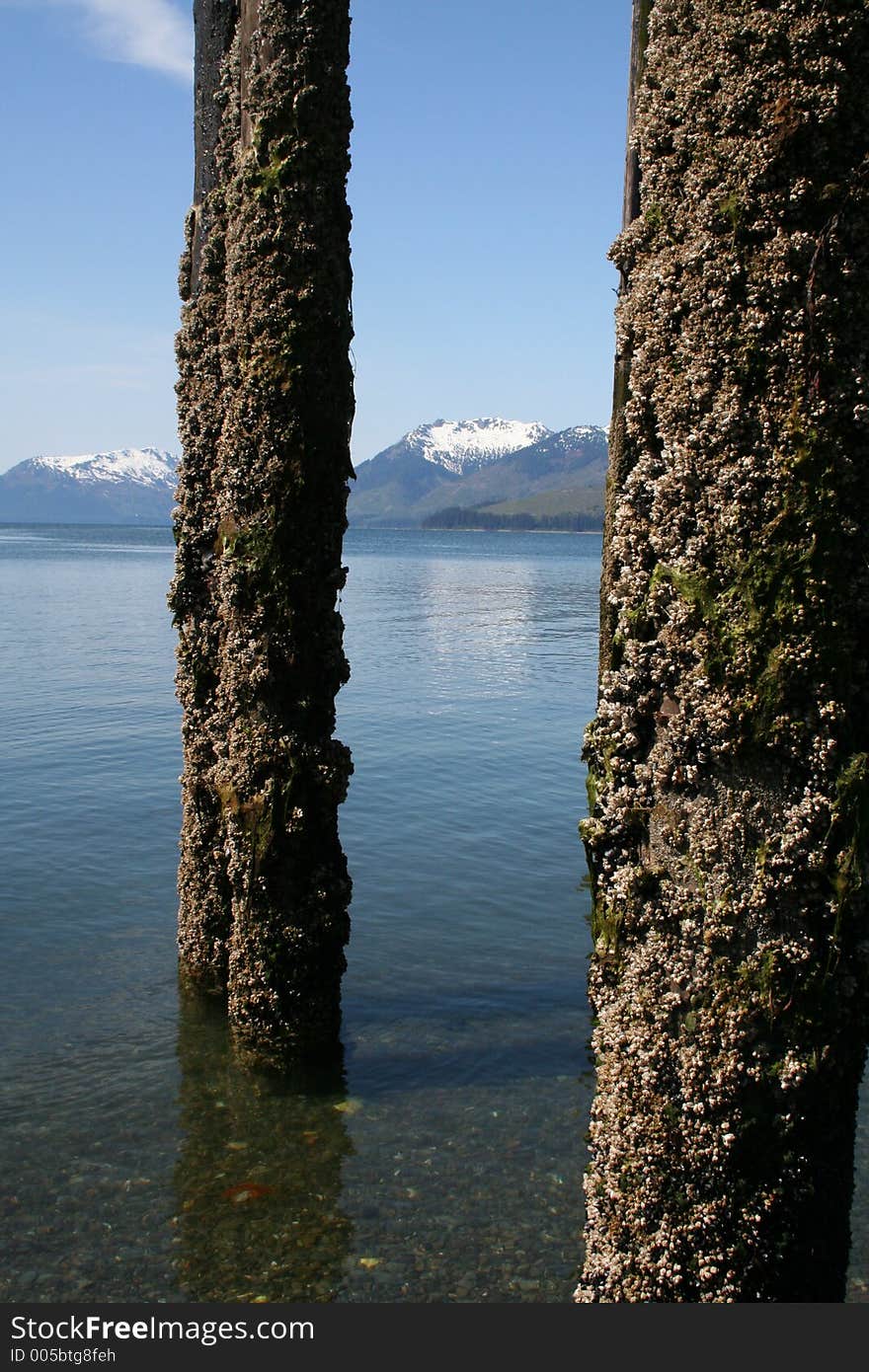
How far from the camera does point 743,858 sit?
405 cm

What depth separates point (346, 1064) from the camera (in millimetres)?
8273

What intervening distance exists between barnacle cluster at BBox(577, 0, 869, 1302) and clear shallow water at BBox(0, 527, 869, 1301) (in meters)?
2.20

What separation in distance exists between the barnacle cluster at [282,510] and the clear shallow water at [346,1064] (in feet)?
2.85

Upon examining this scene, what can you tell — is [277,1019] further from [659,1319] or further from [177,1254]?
[659,1319]

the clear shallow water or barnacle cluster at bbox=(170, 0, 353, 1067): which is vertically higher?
barnacle cluster at bbox=(170, 0, 353, 1067)

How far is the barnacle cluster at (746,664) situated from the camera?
3912 mm

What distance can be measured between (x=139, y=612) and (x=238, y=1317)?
129 feet

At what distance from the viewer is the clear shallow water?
6.14 metres

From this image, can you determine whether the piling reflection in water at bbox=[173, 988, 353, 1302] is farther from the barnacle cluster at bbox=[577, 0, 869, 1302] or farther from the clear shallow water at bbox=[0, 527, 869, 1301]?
the barnacle cluster at bbox=[577, 0, 869, 1302]

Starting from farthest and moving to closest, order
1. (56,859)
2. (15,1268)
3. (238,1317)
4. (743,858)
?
(56,859) → (15,1268) → (238,1317) → (743,858)

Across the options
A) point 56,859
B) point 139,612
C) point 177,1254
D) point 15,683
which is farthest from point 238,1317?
point 139,612

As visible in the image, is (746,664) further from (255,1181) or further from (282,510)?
(255,1181)

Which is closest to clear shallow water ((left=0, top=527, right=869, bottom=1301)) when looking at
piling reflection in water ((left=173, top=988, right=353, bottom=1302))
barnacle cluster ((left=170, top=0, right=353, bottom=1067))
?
piling reflection in water ((left=173, top=988, right=353, bottom=1302))

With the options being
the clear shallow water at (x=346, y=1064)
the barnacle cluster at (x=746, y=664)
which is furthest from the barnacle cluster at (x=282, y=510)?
the barnacle cluster at (x=746, y=664)
